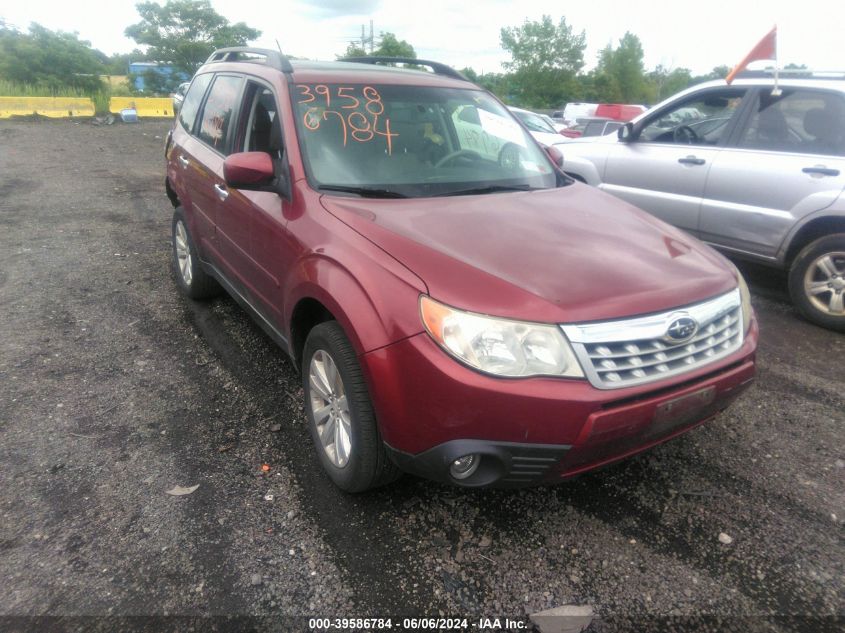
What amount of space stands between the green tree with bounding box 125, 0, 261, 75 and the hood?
2629 inches

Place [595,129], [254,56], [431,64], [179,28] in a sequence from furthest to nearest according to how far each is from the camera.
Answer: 1. [179,28]
2. [595,129]
3. [431,64]
4. [254,56]

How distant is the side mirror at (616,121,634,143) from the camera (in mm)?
5781

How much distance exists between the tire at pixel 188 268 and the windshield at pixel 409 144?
1922 mm

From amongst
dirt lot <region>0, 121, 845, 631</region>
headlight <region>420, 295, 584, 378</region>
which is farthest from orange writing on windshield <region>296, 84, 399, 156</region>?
dirt lot <region>0, 121, 845, 631</region>

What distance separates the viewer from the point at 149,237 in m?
6.79

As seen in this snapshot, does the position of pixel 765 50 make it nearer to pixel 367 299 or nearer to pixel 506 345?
pixel 506 345

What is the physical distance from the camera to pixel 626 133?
5832mm

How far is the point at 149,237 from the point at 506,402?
5991mm

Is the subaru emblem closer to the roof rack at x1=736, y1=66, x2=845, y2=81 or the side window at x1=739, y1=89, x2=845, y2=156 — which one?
the side window at x1=739, y1=89, x2=845, y2=156

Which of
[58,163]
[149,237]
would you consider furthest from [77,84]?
[149,237]

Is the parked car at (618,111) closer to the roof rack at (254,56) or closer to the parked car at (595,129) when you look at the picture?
the parked car at (595,129)

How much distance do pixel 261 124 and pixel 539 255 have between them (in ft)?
6.29

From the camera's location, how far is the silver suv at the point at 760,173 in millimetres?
4383

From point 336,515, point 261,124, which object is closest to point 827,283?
point 336,515
